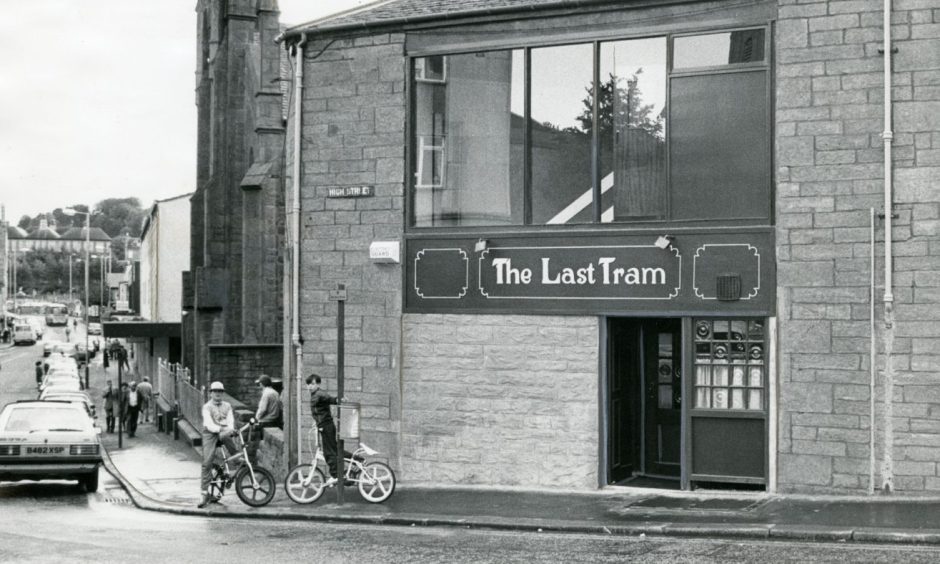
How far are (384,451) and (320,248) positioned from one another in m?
2.97

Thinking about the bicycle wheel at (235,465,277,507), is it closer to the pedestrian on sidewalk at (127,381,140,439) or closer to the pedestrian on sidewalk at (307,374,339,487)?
the pedestrian on sidewalk at (307,374,339,487)

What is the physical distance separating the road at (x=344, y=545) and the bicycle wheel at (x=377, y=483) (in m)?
1.11

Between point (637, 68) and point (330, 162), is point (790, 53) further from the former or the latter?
point (330, 162)

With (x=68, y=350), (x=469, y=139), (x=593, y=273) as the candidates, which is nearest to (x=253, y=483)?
(x=593, y=273)

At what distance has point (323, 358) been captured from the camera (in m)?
16.2

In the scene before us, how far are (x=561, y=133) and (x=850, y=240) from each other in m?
3.92

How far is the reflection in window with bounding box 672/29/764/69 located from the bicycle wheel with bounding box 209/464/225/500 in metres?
7.96

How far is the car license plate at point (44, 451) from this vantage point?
17.7 metres

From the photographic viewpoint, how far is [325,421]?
14656 millimetres

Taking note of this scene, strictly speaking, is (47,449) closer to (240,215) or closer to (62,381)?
(240,215)

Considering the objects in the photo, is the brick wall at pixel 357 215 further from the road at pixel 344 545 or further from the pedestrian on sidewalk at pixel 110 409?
the pedestrian on sidewalk at pixel 110 409

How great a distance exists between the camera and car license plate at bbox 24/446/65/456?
17719 millimetres

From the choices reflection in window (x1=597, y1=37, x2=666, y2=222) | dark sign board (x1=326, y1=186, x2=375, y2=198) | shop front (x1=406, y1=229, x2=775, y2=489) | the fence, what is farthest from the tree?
the fence

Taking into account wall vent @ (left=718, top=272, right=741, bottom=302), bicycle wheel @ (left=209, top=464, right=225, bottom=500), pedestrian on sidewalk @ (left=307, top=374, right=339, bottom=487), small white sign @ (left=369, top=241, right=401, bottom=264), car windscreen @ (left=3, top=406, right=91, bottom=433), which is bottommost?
bicycle wheel @ (left=209, top=464, right=225, bottom=500)
